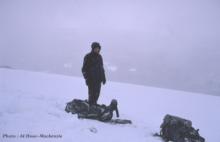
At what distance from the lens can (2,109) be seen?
703cm

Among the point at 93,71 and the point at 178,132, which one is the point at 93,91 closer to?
the point at 93,71

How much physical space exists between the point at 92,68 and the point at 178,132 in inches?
148

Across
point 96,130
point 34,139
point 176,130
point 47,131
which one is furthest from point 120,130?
point 34,139

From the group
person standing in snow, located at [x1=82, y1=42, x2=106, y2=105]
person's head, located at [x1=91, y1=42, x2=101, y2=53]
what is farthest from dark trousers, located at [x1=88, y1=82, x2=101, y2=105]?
person's head, located at [x1=91, y1=42, x2=101, y2=53]

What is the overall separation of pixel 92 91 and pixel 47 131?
3.56 meters

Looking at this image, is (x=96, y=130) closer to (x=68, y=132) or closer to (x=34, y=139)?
(x=68, y=132)

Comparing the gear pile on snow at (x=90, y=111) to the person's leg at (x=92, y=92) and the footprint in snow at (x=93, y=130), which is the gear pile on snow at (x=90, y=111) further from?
the footprint in snow at (x=93, y=130)

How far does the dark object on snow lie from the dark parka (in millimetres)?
2989

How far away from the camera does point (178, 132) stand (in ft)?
26.8

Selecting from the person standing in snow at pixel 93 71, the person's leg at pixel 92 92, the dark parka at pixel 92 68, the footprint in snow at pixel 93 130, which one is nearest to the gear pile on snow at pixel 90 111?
the person's leg at pixel 92 92

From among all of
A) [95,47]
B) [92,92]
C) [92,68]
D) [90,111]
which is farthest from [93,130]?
[95,47]

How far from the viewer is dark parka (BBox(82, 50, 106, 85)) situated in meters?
9.45

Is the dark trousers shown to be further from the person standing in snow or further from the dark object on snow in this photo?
the dark object on snow

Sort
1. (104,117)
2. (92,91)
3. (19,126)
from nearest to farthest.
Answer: (19,126) < (104,117) < (92,91)
